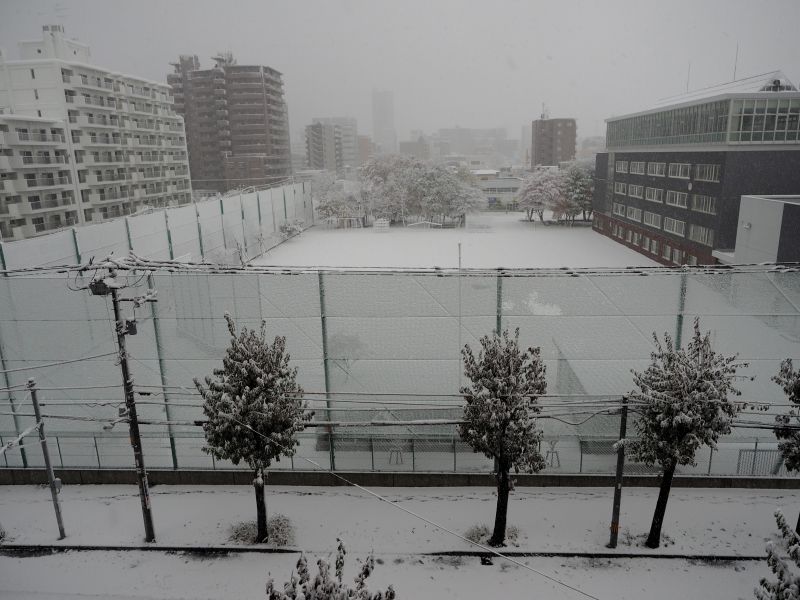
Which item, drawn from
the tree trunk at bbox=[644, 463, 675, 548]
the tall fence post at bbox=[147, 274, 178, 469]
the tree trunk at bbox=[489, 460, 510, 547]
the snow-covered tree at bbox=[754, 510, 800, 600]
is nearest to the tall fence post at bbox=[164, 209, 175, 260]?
the tall fence post at bbox=[147, 274, 178, 469]

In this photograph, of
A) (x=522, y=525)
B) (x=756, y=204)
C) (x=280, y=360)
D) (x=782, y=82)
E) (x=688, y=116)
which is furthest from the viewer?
(x=688, y=116)

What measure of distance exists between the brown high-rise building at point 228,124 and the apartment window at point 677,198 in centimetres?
5138

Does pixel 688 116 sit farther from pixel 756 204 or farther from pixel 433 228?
pixel 433 228

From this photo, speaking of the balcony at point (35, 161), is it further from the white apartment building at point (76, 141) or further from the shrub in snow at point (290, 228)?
the shrub in snow at point (290, 228)

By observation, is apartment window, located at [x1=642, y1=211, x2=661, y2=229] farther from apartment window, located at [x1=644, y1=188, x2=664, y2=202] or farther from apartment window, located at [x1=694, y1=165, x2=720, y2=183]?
apartment window, located at [x1=694, y1=165, x2=720, y2=183]

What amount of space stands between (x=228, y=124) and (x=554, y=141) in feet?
174

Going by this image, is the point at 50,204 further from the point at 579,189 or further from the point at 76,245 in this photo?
the point at 579,189

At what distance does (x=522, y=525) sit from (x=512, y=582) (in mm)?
969

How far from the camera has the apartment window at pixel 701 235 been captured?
21.1 metres

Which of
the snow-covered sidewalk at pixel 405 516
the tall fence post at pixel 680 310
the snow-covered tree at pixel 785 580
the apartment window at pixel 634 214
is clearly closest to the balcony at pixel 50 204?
the snow-covered sidewalk at pixel 405 516

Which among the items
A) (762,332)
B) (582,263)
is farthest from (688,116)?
(762,332)

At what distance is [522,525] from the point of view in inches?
264

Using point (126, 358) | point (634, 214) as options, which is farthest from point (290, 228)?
point (126, 358)

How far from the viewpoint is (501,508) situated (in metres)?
6.27
